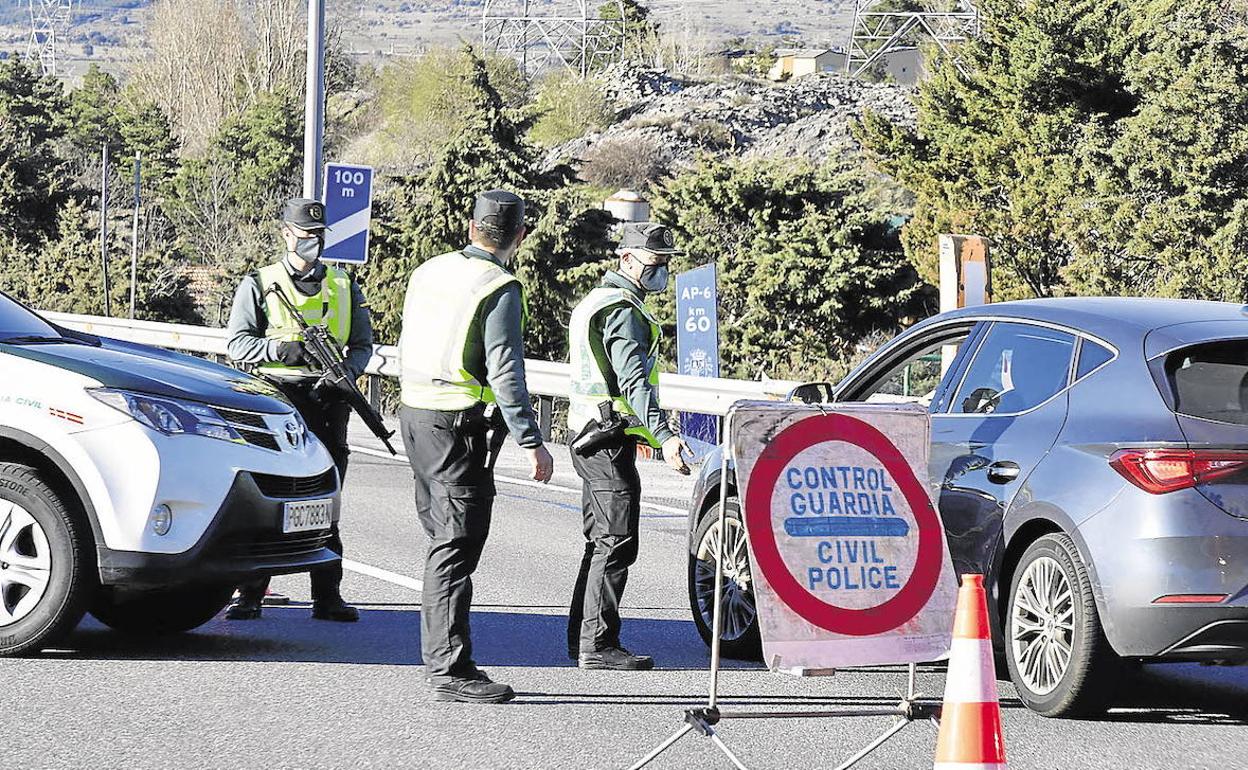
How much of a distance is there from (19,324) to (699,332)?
30.8 feet

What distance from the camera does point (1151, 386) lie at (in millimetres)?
6223

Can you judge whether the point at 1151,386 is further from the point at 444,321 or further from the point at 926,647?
the point at 444,321

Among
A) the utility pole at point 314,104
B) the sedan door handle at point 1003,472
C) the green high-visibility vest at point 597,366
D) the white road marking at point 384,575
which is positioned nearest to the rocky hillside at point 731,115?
the utility pole at point 314,104

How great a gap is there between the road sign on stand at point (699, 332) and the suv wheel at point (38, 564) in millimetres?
9409

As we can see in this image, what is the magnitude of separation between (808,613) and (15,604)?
3.28 metres

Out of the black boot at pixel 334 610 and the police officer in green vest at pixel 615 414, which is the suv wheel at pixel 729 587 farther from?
the black boot at pixel 334 610

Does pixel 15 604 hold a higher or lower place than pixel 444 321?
lower

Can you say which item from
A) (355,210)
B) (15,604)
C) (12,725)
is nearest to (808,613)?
(12,725)

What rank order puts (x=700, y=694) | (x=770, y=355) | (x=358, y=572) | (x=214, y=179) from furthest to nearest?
1. (x=214, y=179)
2. (x=770, y=355)
3. (x=358, y=572)
4. (x=700, y=694)

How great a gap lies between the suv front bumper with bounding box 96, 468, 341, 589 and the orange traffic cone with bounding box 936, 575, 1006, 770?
3.14 metres

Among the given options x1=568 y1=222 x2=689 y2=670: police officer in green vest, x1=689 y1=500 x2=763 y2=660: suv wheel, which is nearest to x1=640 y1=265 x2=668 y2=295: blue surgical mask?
x1=568 y1=222 x2=689 y2=670: police officer in green vest

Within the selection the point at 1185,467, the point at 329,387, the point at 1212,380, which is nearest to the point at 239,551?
the point at 329,387

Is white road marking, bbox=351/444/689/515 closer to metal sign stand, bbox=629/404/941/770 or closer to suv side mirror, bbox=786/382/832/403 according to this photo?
suv side mirror, bbox=786/382/832/403

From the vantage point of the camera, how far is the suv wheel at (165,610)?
7688mm
